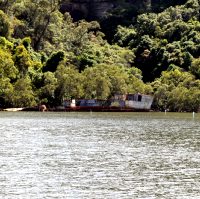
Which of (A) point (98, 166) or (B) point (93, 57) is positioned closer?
(A) point (98, 166)

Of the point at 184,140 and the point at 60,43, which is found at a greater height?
the point at 60,43

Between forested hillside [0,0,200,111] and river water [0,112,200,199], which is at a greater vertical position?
forested hillside [0,0,200,111]

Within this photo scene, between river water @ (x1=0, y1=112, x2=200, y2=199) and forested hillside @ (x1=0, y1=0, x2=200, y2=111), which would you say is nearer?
river water @ (x1=0, y1=112, x2=200, y2=199)

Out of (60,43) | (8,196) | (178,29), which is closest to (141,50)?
(178,29)

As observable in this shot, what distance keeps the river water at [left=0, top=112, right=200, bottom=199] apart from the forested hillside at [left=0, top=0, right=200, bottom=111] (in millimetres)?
69622

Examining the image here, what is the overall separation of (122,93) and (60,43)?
3608cm

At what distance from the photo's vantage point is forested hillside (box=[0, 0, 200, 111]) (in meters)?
131

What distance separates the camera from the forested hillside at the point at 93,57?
131m

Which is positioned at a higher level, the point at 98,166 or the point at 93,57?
the point at 93,57

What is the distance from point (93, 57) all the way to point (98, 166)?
117844 millimetres

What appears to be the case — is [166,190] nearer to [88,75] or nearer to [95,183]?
[95,183]

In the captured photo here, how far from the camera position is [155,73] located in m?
169

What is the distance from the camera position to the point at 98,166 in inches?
1500

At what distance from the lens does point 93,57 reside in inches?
6107
